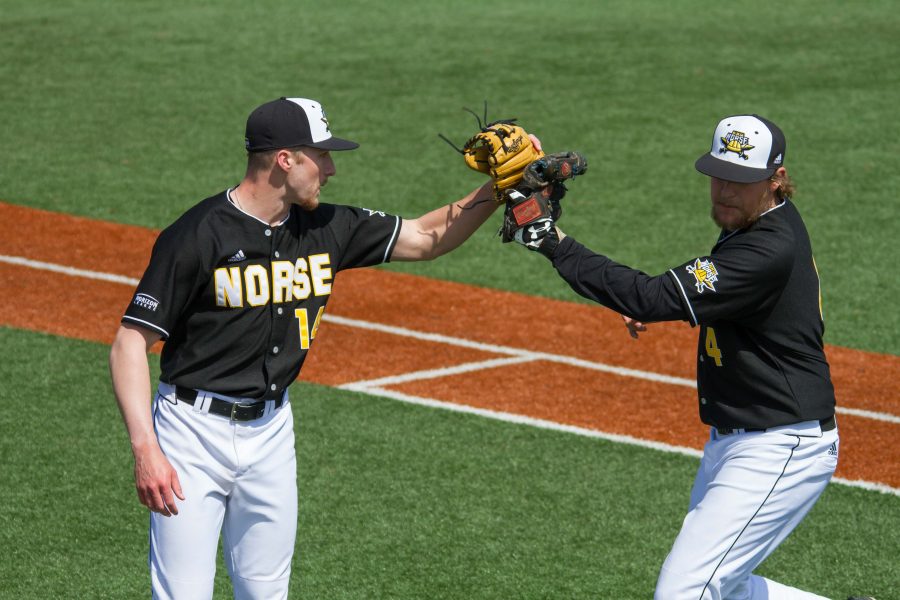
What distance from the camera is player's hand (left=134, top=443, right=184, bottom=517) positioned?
4.24 metres

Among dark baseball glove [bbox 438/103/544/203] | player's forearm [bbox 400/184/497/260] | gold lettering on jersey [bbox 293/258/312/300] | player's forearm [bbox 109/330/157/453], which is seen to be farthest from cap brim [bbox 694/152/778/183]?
player's forearm [bbox 109/330/157/453]

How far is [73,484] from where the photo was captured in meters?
6.99

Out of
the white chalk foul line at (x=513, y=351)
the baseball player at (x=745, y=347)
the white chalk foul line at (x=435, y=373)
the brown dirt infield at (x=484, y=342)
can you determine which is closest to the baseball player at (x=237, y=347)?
the baseball player at (x=745, y=347)

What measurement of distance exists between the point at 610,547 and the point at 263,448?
7.78ft

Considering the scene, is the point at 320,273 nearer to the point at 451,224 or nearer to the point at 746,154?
the point at 451,224

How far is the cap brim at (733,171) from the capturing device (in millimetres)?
4770

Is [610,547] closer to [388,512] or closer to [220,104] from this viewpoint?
[388,512]

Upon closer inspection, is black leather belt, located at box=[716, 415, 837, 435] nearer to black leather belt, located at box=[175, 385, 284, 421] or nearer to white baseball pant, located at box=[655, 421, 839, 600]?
white baseball pant, located at box=[655, 421, 839, 600]

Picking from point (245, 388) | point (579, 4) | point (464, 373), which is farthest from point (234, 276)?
point (579, 4)

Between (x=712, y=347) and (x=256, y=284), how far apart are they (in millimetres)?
1646

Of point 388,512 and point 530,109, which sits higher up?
point 530,109

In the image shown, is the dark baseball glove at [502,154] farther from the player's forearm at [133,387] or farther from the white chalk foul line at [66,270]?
the white chalk foul line at [66,270]

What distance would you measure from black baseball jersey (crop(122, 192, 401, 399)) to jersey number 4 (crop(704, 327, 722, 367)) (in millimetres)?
1383

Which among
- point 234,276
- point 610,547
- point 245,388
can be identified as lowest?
point 610,547
